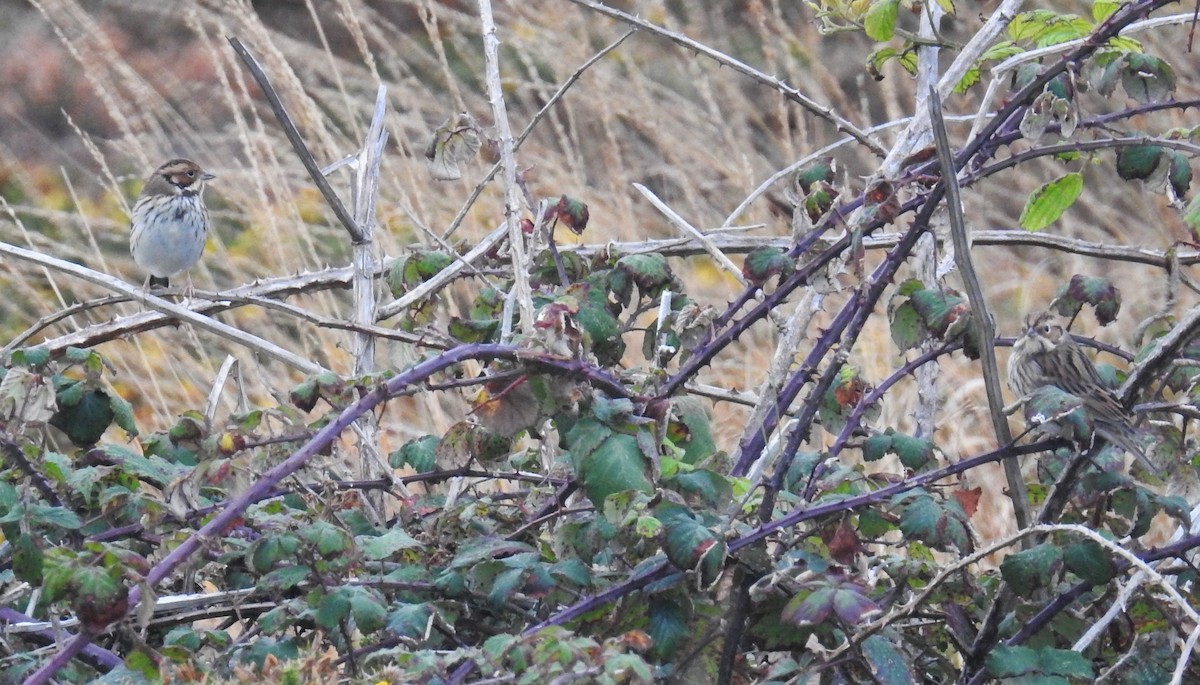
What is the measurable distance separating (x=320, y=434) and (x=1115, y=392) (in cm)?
102

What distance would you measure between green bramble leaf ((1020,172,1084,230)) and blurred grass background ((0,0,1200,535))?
465mm

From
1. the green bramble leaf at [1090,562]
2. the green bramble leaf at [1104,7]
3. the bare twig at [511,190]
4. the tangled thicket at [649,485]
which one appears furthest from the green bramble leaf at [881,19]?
the green bramble leaf at [1090,562]

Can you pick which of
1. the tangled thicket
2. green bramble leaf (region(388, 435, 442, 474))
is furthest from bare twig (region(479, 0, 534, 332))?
green bramble leaf (region(388, 435, 442, 474))

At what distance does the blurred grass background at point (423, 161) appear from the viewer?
4.25 meters

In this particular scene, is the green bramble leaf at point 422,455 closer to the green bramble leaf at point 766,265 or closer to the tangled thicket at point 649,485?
the tangled thicket at point 649,485

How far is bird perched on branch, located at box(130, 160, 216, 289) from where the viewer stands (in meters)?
4.45

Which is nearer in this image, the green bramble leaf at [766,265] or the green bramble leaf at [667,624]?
the green bramble leaf at [667,624]

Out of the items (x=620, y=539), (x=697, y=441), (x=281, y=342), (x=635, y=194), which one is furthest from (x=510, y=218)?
(x=635, y=194)

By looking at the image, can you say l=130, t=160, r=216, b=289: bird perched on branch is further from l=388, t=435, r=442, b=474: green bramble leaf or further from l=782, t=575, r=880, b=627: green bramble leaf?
l=782, t=575, r=880, b=627: green bramble leaf

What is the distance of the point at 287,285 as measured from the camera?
8.94ft

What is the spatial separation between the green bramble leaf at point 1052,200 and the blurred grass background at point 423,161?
0.47m

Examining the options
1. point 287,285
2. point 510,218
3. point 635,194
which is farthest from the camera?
point 635,194

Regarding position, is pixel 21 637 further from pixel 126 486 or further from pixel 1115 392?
pixel 1115 392

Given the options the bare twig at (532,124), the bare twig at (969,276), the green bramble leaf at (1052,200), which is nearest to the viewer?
the bare twig at (969,276)
